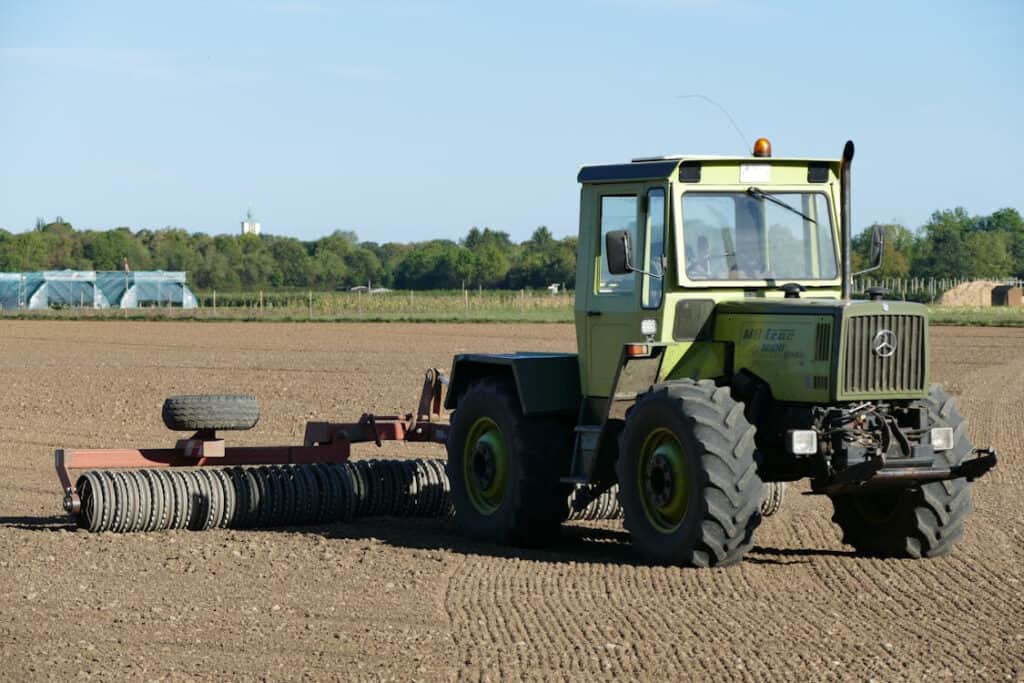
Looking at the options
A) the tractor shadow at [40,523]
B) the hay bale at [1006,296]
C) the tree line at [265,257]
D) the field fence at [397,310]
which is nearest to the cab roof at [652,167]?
the tractor shadow at [40,523]

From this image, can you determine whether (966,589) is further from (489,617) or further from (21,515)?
(21,515)

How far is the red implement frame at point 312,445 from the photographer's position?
12.3m

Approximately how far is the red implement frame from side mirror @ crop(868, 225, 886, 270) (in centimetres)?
359

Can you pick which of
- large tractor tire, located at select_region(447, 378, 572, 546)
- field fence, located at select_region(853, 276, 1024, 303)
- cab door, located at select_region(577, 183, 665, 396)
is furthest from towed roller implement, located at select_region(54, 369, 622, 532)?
field fence, located at select_region(853, 276, 1024, 303)

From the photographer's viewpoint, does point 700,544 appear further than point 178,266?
No

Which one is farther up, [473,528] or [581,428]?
[581,428]

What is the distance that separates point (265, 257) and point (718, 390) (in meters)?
106

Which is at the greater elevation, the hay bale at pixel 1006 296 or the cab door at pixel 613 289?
the cab door at pixel 613 289

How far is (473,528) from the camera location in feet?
38.4

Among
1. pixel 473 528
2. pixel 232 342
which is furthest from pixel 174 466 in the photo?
pixel 232 342

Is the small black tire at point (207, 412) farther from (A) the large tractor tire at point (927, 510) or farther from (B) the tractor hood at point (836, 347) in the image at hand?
(A) the large tractor tire at point (927, 510)

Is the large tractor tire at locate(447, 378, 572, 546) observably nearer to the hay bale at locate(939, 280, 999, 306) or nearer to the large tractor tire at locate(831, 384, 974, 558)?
the large tractor tire at locate(831, 384, 974, 558)

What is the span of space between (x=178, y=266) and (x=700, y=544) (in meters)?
105

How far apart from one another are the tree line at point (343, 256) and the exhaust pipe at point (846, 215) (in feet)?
267
